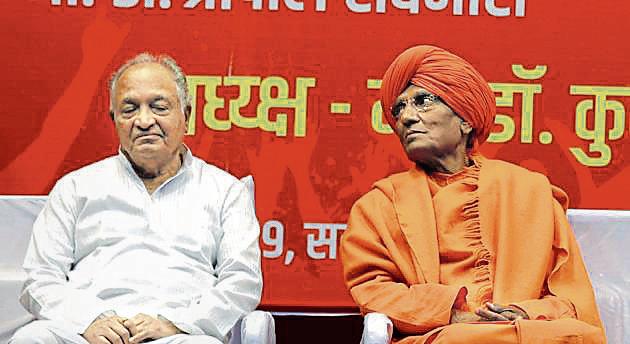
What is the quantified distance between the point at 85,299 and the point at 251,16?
1.62 m

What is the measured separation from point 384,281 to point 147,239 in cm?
74

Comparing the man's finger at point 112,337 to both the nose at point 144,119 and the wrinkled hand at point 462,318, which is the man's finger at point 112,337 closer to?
the nose at point 144,119

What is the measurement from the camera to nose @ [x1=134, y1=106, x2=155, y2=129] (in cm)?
487

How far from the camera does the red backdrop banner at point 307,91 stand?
5789 mm

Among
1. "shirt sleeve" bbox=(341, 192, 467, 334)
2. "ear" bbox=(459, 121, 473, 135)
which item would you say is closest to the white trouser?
"shirt sleeve" bbox=(341, 192, 467, 334)

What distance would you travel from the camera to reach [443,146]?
502 cm

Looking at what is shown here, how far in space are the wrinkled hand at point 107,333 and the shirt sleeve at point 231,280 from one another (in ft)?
0.47

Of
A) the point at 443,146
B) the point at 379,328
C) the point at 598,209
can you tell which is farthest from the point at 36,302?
the point at 598,209

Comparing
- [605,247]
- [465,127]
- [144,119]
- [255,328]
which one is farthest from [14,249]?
[605,247]

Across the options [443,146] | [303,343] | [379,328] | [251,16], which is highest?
[251,16]

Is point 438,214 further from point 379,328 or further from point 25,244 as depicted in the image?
point 25,244

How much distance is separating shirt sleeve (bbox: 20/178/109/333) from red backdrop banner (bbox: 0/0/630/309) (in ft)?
2.93

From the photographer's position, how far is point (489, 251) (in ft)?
15.9

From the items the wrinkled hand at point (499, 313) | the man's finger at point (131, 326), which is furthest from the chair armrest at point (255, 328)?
the wrinkled hand at point (499, 313)
